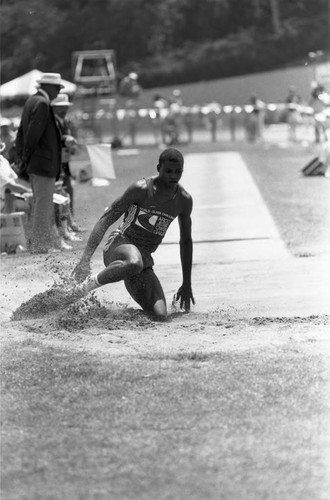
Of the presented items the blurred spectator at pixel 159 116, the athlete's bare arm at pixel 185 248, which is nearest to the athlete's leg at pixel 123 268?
the athlete's bare arm at pixel 185 248

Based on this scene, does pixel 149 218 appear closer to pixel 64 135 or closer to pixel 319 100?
pixel 64 135

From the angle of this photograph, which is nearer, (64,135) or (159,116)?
(64,135)

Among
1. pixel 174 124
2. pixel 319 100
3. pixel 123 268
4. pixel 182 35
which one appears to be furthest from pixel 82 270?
pixel 182 35

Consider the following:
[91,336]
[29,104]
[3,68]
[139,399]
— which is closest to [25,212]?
[29,104]

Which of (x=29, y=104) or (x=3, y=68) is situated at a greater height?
(x=29, y=104)

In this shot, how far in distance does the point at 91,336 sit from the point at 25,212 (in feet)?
21.5

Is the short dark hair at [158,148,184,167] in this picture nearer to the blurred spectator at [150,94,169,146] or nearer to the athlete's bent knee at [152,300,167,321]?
the athlete's bent knee at [152,300,167,321]

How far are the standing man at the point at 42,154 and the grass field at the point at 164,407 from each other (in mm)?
3413

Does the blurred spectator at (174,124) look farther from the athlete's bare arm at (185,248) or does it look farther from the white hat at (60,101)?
the athlete's bare arm at (185,248)

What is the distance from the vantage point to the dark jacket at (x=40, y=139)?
527 inches

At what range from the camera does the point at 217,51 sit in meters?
58.0

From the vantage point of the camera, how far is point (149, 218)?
9352 mm

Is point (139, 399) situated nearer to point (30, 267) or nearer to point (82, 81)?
point (30, 267)

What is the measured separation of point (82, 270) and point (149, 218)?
68 cm
